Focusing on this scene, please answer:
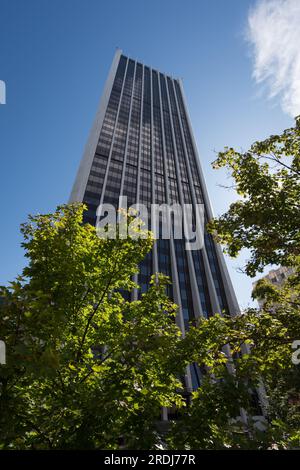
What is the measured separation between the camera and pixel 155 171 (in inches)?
2355

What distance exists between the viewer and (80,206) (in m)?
9.99

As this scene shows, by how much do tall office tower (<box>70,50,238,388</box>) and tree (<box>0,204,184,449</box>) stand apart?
28.9m

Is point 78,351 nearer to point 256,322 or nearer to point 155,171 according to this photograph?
point 256,322

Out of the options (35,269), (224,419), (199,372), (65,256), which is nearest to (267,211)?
(224,419)

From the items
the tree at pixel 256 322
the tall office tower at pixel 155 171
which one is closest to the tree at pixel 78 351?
the tree at pixel 256 322

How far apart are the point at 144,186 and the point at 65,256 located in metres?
48.2

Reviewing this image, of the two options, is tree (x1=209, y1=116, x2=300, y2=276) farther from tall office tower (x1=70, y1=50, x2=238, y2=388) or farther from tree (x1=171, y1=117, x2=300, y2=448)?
tall office tower (x1=70, y1=50, x2=238, y2=388)

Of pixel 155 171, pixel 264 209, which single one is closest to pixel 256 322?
pixel 264 209

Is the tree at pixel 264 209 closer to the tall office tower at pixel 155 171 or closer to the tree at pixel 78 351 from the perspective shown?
the tree at pixel 78 351

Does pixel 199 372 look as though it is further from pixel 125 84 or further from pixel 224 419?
pixel 125 84

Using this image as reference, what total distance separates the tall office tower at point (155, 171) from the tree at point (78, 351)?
94.9ft

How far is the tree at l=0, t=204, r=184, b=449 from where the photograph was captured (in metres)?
3.95

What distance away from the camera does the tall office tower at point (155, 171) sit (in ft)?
138

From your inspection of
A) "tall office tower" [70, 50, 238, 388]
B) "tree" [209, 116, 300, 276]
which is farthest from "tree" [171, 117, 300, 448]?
"tall office tower" [70, 50, 238, 388]
